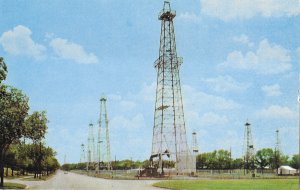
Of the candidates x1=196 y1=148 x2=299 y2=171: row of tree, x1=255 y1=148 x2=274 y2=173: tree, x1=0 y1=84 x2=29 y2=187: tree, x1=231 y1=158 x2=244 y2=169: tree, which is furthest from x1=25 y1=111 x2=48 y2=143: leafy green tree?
x1=231 y1=158 x2=244 y2=169: tree

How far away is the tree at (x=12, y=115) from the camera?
126 ft

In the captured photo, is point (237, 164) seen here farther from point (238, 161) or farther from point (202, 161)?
point (202, 161)

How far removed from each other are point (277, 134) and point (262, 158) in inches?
1338

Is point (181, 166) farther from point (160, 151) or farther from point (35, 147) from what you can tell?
point (35, 147)

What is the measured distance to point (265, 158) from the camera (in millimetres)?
132000

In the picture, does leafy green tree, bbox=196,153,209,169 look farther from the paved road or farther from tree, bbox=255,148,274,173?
the paved road

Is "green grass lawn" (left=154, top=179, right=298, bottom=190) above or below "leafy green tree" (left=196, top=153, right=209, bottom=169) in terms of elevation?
above

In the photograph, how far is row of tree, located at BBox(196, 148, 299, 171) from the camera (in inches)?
5118

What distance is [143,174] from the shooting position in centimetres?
6975

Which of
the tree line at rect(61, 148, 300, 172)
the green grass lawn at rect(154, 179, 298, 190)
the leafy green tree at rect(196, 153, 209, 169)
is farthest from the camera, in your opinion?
the leafy green tree at rect(196, 153, 209, 169)

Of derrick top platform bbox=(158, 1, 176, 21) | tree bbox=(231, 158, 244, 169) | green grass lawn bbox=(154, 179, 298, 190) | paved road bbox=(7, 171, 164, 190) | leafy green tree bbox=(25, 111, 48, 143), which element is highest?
derrick top platform bbox=(158, 1, 176, 21)

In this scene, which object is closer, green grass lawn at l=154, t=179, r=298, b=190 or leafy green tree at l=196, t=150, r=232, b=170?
green grass lawn at l=154, t=179, r=298, b=190

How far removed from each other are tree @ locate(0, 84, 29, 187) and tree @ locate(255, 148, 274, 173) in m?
104

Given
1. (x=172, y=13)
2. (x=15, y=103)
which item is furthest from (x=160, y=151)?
(x=15, y=103)
